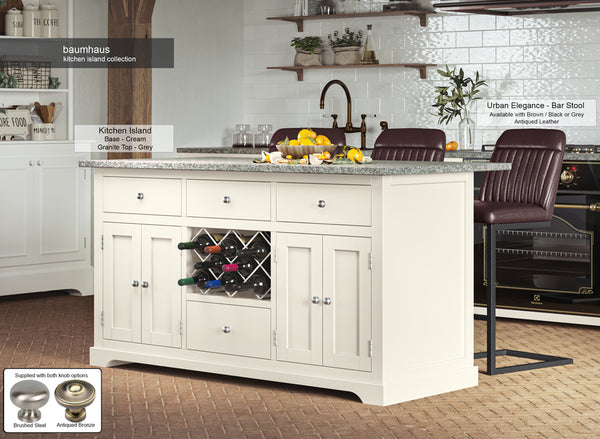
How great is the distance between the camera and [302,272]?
13.9 feet

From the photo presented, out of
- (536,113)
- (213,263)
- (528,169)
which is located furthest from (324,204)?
(536,113)

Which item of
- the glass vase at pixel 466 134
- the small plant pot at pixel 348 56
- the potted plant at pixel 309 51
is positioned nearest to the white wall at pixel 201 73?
the potted plant at pixel 309 51

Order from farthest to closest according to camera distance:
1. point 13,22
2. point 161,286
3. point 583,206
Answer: point 13,22 → point 583,206 → point 161,286

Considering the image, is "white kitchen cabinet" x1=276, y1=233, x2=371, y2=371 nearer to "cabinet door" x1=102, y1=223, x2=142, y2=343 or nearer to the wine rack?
the wine rack

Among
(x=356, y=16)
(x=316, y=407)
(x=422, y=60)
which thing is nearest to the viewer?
(x=316, y=407)

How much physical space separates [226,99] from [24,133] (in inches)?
71.5

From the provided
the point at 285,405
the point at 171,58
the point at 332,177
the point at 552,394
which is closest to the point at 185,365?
the point at 285,405

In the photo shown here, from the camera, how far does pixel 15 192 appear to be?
659cm

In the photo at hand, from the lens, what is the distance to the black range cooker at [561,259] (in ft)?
19.0

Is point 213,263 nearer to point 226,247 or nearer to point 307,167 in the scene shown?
point 226,247

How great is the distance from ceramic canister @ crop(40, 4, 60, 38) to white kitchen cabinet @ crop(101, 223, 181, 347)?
96.2 inches

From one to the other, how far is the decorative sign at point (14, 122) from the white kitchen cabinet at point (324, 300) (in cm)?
303

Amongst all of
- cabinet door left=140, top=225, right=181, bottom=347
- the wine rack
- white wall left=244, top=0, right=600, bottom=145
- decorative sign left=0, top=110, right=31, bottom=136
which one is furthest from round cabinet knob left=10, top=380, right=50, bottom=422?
white wall left=244, top=0, right=600, bottom=145

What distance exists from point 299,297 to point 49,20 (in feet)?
11.2
